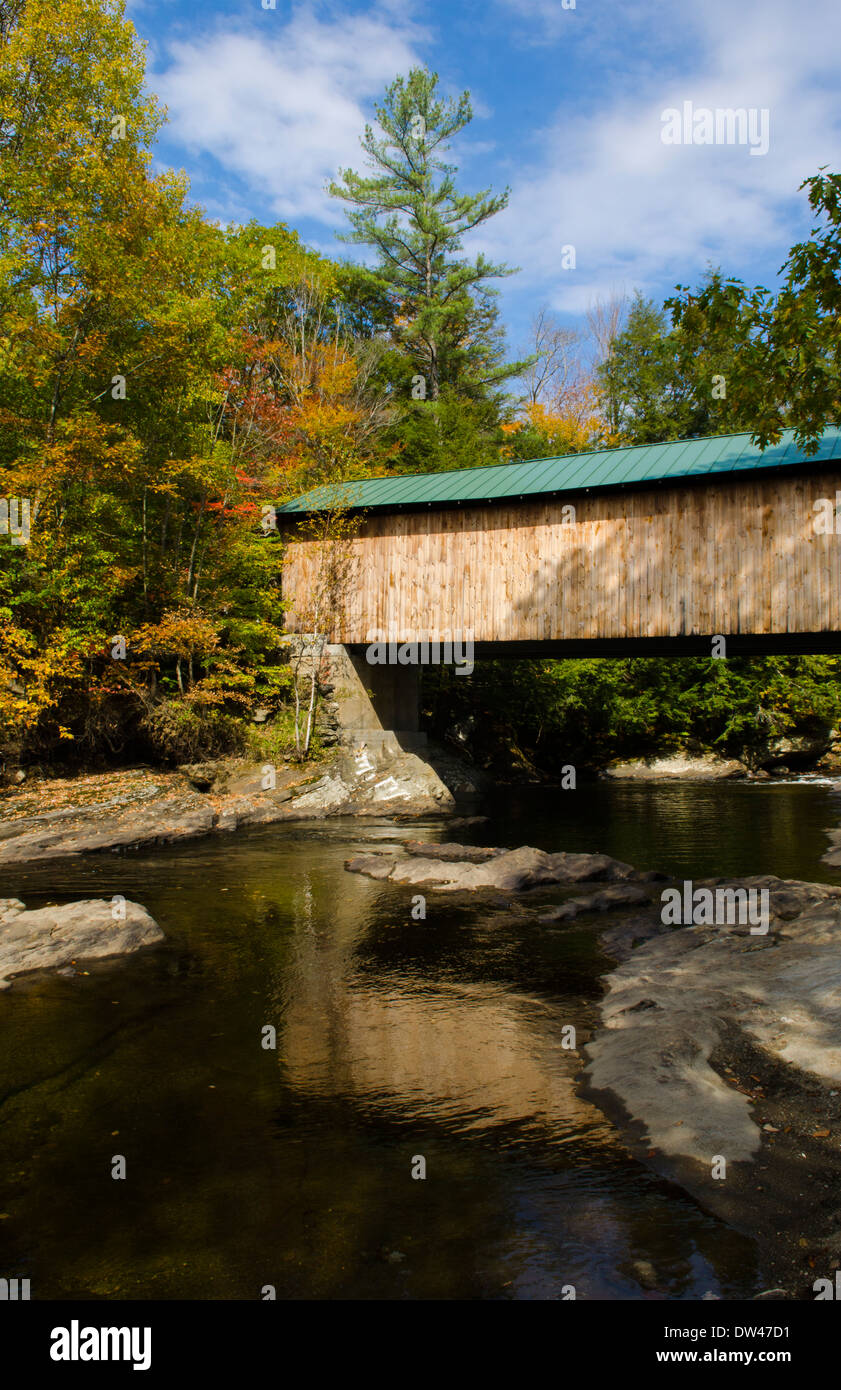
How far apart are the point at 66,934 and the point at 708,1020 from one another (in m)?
5.59

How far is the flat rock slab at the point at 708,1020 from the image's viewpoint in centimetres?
431

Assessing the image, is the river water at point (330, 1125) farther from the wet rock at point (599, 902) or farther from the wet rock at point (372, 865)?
the wet rock at point (372, 865)

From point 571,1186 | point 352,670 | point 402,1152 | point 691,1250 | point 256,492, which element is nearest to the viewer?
point 691,1250

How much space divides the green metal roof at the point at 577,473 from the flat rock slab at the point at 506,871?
23.5ft

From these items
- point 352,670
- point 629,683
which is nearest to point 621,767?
point 629,683

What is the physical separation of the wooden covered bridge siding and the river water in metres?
8.03

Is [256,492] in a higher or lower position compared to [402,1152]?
higher

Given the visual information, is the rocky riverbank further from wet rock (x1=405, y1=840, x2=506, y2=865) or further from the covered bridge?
wet rock (x1=405, y1=840, x2=506, y2=865)

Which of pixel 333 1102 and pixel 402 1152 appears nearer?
pixel 402 1152

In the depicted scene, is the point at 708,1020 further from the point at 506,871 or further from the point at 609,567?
the point at 609,567

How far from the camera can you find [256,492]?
73.1 feet

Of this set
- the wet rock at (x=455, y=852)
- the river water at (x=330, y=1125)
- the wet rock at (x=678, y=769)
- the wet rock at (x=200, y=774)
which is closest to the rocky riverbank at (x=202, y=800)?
the wet rock at (x=200, y=774)
